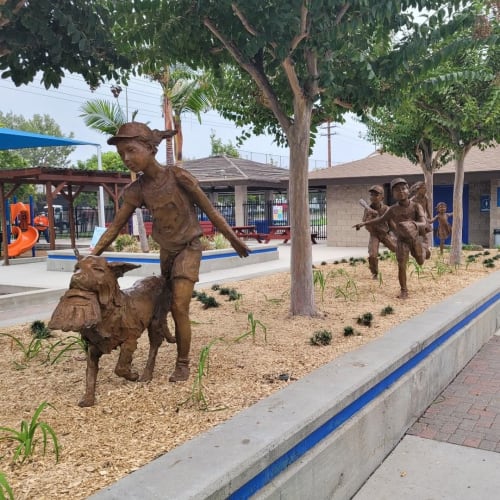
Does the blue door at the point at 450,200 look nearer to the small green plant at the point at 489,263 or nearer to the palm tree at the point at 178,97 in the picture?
the small green plant at the point at 489,263

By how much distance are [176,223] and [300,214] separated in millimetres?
2635

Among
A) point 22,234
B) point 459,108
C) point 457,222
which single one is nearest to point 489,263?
point 457,222

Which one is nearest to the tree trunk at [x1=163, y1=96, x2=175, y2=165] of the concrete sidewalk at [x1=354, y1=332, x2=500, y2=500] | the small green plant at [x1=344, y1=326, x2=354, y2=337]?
the small green plant at [x1=344, y1=326, x2=354, y2=337]

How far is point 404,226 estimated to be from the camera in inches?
276

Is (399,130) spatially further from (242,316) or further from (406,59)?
(242,316)

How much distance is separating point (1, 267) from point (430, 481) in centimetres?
1415

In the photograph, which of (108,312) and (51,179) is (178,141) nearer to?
(51,179)

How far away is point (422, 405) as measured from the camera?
4.50 metres

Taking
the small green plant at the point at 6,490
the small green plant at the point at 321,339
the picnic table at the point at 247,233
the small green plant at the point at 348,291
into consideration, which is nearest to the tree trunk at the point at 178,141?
the picnic table at the point at 247,233

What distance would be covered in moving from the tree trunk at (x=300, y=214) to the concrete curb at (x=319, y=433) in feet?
4.27

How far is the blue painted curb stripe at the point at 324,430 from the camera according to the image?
8.08 ft

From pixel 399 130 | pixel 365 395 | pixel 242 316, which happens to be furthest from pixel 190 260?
pixel 399 130

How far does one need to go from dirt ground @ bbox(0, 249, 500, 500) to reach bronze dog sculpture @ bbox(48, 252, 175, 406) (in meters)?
0.25

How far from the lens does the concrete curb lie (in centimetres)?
231
